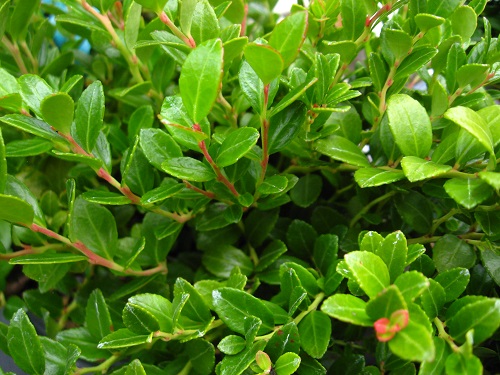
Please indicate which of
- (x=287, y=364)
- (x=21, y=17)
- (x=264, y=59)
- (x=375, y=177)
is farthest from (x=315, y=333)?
(x=21, y=17)

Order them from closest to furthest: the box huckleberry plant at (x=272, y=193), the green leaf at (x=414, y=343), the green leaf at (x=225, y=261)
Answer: the green leaf at (x=414, y=343) < the box huckleberry plant at (x=272, y=193) < the green leaf at (x=225, y=261)

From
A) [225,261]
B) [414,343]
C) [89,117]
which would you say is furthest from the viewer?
[225,261]

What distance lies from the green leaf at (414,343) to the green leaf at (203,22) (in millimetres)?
341

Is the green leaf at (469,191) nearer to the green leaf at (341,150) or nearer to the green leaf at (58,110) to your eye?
the green leaf at (341,150)

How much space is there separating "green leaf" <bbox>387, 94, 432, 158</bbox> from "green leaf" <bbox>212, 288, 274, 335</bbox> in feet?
0.67

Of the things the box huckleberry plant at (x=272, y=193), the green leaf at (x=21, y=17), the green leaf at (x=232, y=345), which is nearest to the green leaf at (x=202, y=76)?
the box huckleberry plant at (x=272, y=193)

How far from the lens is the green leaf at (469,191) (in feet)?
1.40

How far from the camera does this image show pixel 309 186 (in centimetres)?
70

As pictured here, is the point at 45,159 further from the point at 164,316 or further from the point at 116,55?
the point at 164,316

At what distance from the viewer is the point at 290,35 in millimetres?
448

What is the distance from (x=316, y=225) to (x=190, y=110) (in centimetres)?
31

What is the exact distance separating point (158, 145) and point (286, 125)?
138 mm

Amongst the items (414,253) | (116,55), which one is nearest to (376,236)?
(414,253)

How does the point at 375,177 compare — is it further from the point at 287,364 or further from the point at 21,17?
the point at 21,17
